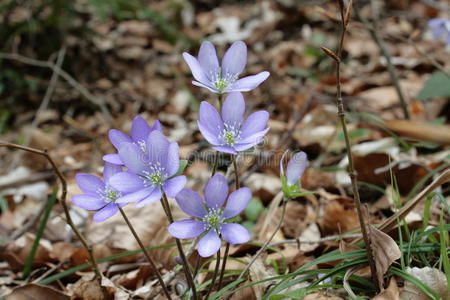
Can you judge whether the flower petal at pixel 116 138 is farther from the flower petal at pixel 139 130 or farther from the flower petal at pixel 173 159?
the flower petal at pixel 173 159

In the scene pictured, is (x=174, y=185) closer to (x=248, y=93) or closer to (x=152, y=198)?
(x=152, y=198)

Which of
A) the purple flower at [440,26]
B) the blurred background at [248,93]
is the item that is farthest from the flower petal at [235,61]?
the purple flower at [440,26]

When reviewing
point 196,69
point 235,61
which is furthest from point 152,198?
point 235,61

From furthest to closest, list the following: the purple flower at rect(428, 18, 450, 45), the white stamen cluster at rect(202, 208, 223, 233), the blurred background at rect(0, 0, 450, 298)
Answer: the purple flower at rect(428, 18, 450, 45)
the blurred background at rect(0, 0, 450, 298)
the white stamen cluster at rect(202, 208, 223, 233)

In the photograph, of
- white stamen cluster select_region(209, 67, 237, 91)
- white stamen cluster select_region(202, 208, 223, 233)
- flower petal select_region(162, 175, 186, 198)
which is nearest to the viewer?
flower petal select_region(162, 175, 186, 198)

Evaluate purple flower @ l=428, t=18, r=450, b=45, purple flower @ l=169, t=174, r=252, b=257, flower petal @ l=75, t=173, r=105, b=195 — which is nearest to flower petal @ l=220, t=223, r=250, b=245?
purple flower @ l=169, t=174, r=252, b=257

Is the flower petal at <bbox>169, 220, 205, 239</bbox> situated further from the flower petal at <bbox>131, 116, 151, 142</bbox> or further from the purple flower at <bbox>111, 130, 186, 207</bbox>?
the flower petal at <bbox>131, 116, 151, 142</bbox>

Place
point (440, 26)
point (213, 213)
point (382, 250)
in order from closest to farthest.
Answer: point (213, 213) → point (382, 250) → point (440, 26)
